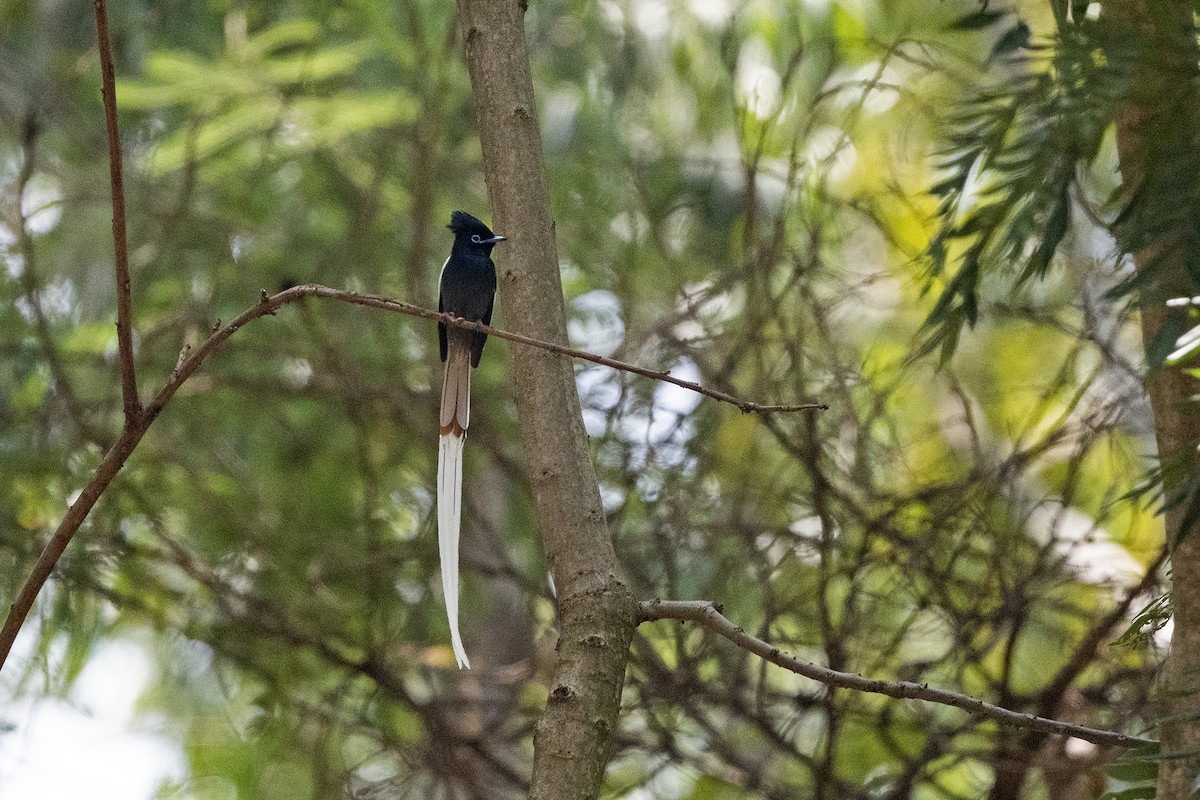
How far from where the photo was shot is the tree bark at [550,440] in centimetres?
156

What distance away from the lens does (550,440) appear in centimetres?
175

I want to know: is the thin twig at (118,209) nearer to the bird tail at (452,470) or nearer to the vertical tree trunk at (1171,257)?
the bird tail at (452,470)

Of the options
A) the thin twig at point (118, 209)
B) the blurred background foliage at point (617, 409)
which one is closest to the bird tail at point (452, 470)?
the thin twig at point (118, 209)

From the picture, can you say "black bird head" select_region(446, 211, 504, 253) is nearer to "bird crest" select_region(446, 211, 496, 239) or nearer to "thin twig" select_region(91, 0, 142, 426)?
"bird crest" select_region(446, 211, 496, 239)

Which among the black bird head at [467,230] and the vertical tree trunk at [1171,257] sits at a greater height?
the black bird head at [467,230]

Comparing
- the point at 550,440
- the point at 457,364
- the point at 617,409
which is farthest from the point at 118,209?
the point at 617,409

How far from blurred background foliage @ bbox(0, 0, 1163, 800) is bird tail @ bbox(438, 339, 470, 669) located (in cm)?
85

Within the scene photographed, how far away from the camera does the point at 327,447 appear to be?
4.24m

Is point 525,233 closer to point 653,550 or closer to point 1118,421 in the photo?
point 653,550

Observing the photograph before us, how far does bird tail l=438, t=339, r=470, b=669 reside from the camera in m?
1.74

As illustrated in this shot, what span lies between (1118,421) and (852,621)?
0.86 m

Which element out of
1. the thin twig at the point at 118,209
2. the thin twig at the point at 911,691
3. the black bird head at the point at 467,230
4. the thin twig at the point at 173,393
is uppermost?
the black bird head at the point at 467,230

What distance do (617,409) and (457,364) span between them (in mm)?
1012

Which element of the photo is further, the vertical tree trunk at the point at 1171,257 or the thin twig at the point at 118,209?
the vertical tree trunk at the point at 1171,257
